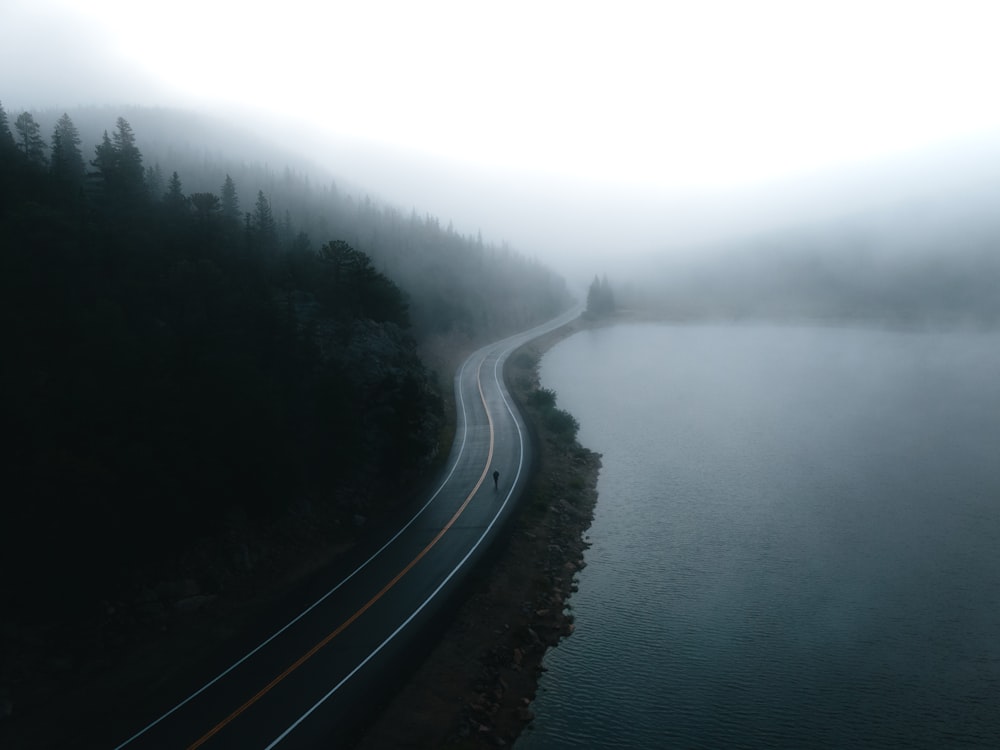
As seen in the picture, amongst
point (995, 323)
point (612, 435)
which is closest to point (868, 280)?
point (995, 323)

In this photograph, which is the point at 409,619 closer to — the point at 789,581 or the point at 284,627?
the point at 284,627

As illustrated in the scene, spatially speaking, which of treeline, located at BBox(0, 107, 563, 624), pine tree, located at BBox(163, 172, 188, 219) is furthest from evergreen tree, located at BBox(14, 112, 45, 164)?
pine tree, located at BBox(163, 172, 188, 219)

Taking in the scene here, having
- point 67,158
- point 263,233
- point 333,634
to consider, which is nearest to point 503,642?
point 333,634

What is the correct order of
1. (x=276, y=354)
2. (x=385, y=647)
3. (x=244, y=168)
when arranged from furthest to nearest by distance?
(x=244, y=168)
(x=276, y=354)
(x=385, y=647)

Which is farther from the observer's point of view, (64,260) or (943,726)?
(64,260)

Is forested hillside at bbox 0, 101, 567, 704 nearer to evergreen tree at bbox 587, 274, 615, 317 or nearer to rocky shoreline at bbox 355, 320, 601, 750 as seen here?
rocky shoreline at bbox 355, 320, 601, 750

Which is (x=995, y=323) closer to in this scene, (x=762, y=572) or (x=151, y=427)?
(x=762, y=572)

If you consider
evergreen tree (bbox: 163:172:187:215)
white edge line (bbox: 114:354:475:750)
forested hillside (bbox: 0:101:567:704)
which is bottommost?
white edge line (bbox: 114:354:475:750)
